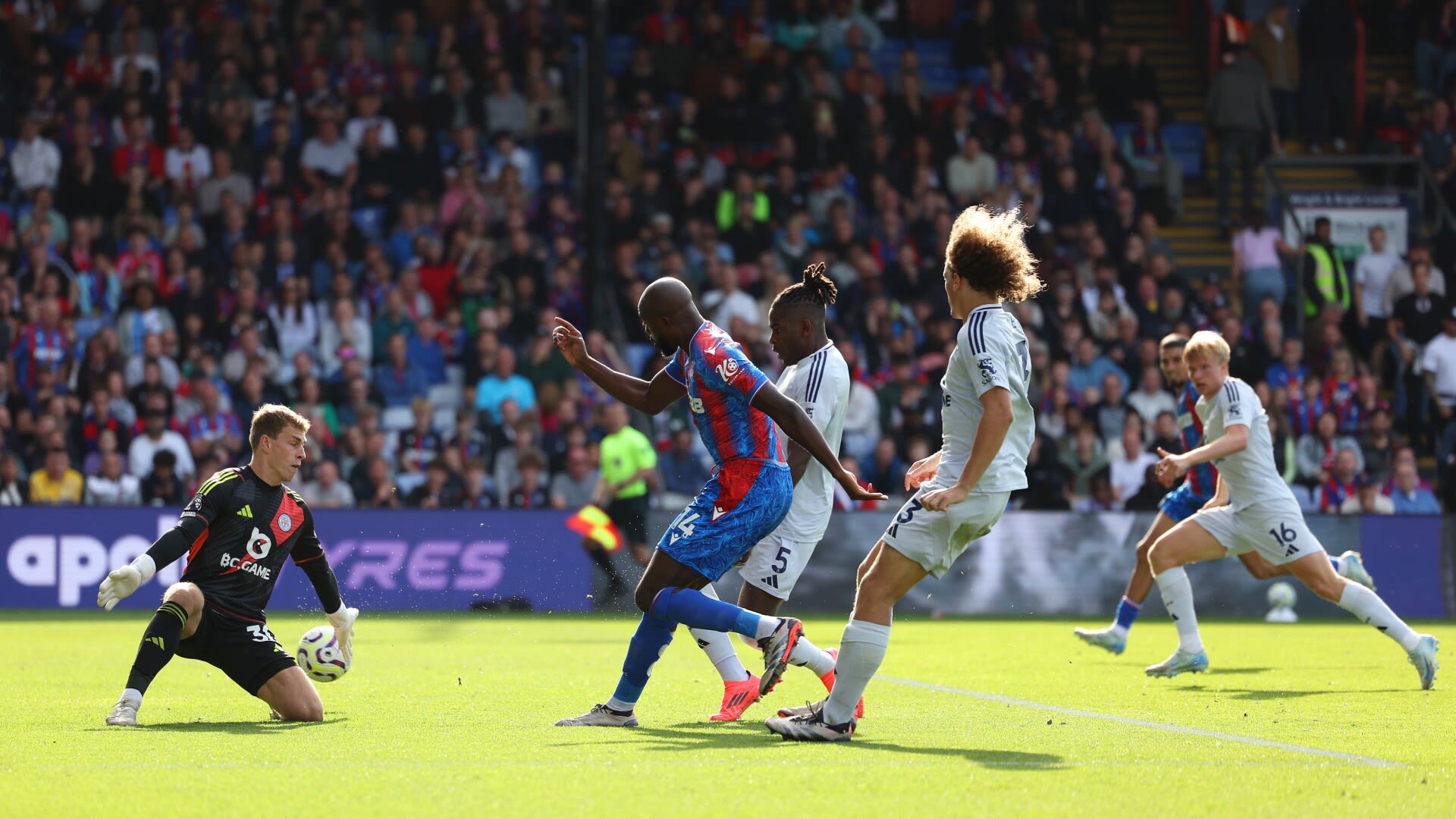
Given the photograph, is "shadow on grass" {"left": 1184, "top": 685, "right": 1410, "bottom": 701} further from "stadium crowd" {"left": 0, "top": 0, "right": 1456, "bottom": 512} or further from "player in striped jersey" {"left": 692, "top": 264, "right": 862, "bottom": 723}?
"stadium crowd" {"left": 0, "top": 0, "right": 1456, "bottom": 512}

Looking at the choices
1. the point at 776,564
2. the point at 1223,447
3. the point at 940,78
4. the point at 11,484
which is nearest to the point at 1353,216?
the point at 940,78

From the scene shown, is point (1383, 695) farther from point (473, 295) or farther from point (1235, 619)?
point (473, 295)

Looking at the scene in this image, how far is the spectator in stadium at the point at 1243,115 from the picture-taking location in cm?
2311

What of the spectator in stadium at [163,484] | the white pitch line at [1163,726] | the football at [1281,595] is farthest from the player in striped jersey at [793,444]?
the spectator in stadium at [163,484]

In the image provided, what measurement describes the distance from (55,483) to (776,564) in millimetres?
11272

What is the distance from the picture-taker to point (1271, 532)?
10344 millimetres

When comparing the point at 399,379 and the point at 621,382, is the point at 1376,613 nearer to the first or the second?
the point at 621,382

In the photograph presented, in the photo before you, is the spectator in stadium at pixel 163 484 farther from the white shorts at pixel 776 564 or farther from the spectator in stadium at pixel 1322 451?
the spectator in stadium at pixel 1322 451

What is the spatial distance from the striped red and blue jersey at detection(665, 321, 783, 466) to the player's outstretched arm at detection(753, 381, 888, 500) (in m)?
0.23

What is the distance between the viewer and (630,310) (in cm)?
2020

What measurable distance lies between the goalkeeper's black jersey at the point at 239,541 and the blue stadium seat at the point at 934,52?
A: 17.8 metres

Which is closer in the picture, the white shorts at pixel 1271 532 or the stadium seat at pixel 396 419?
the white shorts at pixel 1271 532

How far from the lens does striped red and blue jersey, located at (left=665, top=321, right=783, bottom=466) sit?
7.66m

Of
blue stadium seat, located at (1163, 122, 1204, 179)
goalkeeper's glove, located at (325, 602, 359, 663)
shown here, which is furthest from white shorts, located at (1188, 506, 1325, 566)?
blue stadium seat, located at (1163, 122, 1204, 179)
